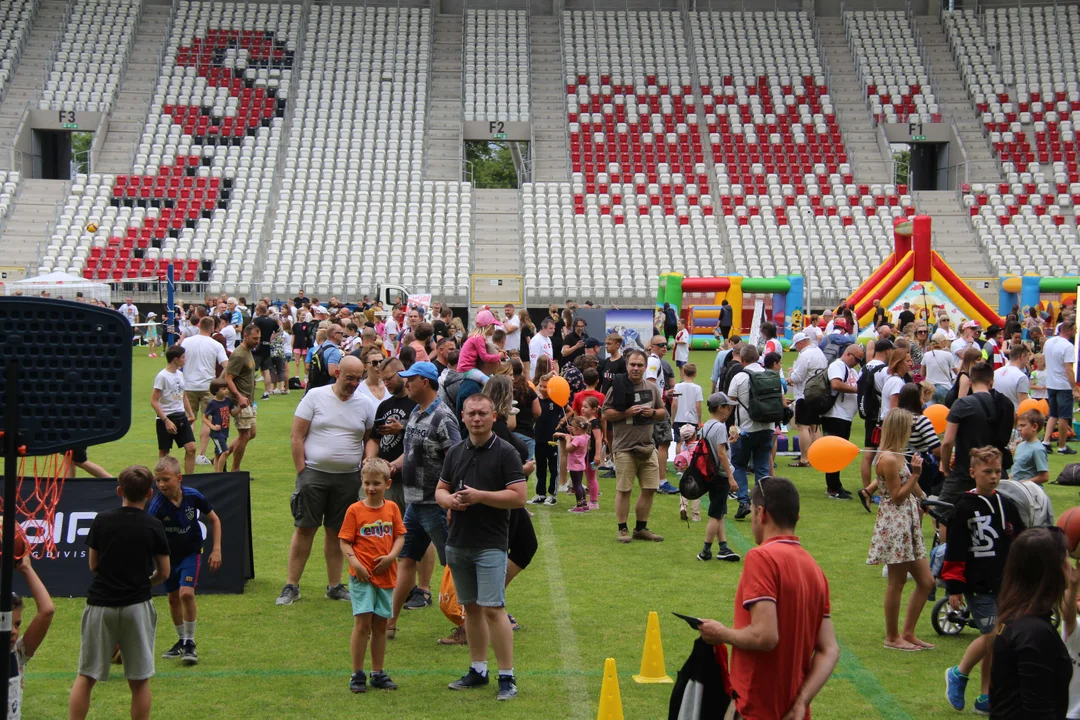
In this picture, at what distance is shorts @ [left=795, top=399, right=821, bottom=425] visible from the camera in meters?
12.0

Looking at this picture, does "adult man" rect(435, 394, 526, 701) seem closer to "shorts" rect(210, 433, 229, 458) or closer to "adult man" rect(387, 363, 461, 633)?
"adult man" rect(387, 363, 461, 633)

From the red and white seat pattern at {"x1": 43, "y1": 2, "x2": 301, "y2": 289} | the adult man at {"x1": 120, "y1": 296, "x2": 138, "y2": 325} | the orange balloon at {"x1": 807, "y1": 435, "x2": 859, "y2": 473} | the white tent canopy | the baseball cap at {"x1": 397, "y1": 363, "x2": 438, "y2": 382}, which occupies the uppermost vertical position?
the red and white seat pattern at {"x1": 43, "y1": 2, "x2": 301, "y2": 289}

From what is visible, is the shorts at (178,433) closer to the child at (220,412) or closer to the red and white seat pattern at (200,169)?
the child at (220,412)

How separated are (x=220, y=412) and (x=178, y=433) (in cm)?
90

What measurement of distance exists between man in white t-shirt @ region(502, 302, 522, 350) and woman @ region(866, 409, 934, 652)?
1092 centimetres

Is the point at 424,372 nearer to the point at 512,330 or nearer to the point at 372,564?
the point at 372,564

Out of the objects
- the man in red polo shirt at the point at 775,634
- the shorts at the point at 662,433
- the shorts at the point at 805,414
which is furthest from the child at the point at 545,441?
the man in red polo shirt at the point at 775,634

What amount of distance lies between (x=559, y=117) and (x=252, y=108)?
33.2 feet

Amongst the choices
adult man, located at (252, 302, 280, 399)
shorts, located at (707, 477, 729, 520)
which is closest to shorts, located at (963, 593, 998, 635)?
shorts, located at (707, 477, 729, 520)

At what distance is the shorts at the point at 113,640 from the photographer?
5.18m

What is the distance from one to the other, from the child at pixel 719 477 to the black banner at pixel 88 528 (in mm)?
3503

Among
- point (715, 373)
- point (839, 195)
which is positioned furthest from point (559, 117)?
point (715, 373)

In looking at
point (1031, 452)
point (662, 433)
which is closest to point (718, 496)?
point (662, 433)

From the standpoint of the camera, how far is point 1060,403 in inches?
559
